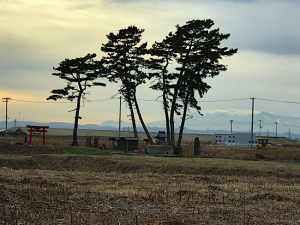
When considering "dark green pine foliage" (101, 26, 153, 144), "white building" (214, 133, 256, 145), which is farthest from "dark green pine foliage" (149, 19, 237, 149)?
"white building" (214, 133, 256, 145)

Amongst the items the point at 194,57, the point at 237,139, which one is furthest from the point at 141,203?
the point at 237,139

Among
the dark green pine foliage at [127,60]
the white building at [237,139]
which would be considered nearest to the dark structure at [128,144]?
the dark green pine foliage at [127,60]

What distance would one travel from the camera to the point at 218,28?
153 feet

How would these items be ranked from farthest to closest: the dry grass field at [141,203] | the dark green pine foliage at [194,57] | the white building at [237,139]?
the white building at [237,139] → the dark green pine foliage at [194,57] → the dry grass field at [141,203]

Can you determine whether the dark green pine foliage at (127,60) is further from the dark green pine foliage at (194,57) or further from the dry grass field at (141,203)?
the dry grass field at (141,203)

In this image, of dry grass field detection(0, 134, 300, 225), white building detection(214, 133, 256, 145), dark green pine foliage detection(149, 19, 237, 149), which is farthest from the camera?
white building detection(214, 133, 256, 145)

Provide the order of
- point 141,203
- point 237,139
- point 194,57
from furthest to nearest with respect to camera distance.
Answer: point 237,139 → point 194,57 → point 141,203

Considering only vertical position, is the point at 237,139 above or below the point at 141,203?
above

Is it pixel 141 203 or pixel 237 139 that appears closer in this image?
pixel 141 203

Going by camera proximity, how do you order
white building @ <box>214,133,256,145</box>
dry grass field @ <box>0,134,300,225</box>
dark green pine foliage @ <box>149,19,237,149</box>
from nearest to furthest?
1. dry grass field @ <box>0,134,300,225</box>
2. dark green pine foliage @ <box>149,19,237,149</box>
3. white building @ <box>214,133,256,145</box>

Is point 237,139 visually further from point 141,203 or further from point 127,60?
point 141,203

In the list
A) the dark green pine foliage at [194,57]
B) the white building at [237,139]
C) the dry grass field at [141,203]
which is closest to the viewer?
the dry grass field at [141,203]

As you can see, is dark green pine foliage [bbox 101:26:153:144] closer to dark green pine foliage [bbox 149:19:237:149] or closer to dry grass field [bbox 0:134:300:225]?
dark green pine foliage [bbox 149:19:237:149]

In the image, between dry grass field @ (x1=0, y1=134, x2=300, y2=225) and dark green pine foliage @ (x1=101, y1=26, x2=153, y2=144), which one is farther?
dark green pine foliage @ (x1=101, y1=26, x2=153, y2=144)
